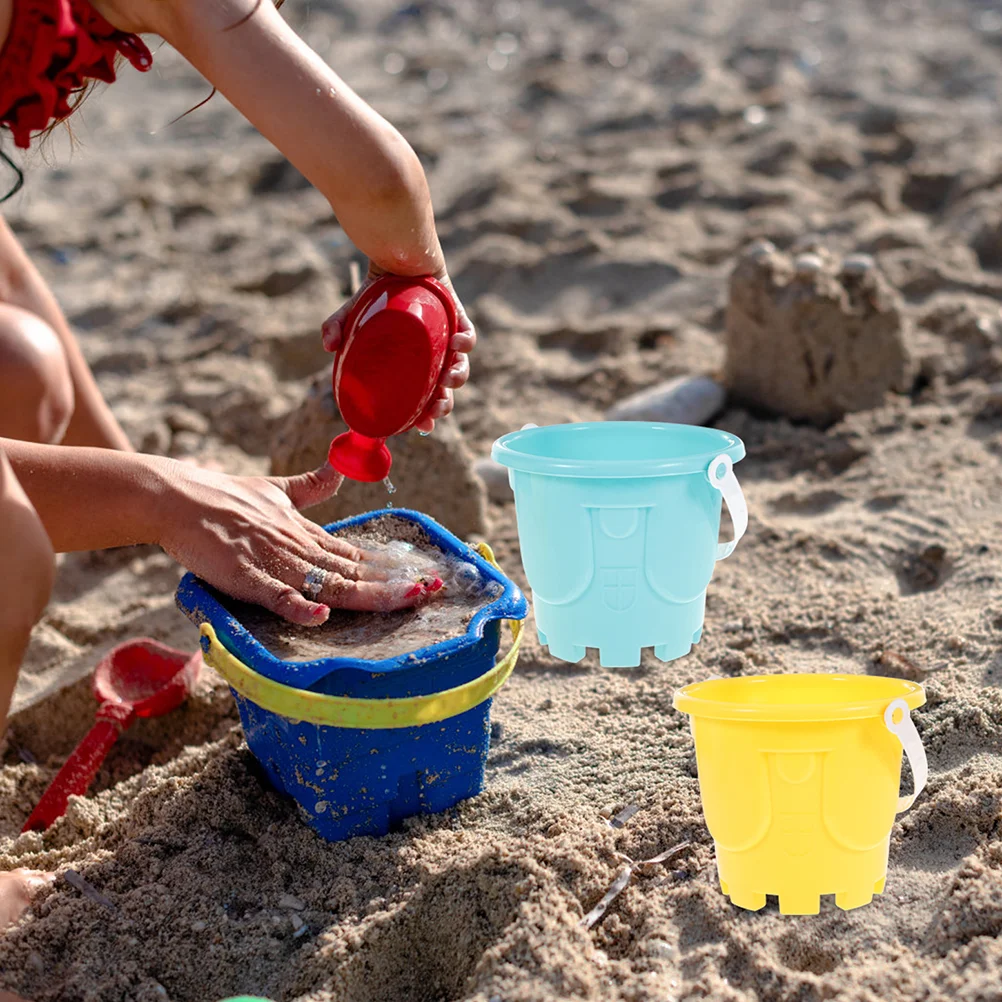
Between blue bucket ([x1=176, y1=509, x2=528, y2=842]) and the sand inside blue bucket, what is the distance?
1.5 inches

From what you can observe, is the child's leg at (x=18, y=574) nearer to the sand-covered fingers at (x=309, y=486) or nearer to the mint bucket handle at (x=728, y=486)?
the sand-covered fingers at (x=309, y=486)

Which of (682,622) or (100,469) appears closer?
(100,469)

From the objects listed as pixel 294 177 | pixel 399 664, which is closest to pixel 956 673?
pixel 399 664

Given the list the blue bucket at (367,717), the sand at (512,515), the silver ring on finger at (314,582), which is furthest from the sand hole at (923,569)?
the silver ring on finger at (314,582)

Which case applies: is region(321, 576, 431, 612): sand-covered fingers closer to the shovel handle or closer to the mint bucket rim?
the mint bucket rim

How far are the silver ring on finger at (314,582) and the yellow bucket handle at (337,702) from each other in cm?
15

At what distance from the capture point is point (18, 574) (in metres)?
1.14

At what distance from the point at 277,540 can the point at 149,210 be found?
3762 mm

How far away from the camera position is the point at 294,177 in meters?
5.18

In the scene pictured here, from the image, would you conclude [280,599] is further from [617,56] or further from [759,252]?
[617,56]

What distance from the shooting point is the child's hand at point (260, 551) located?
160 cm

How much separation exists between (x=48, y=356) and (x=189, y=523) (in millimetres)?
692

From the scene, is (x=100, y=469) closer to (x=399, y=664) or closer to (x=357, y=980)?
(x=399, y=664)

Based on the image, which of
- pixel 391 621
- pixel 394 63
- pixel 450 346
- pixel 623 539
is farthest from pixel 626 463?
pixel 394 63
